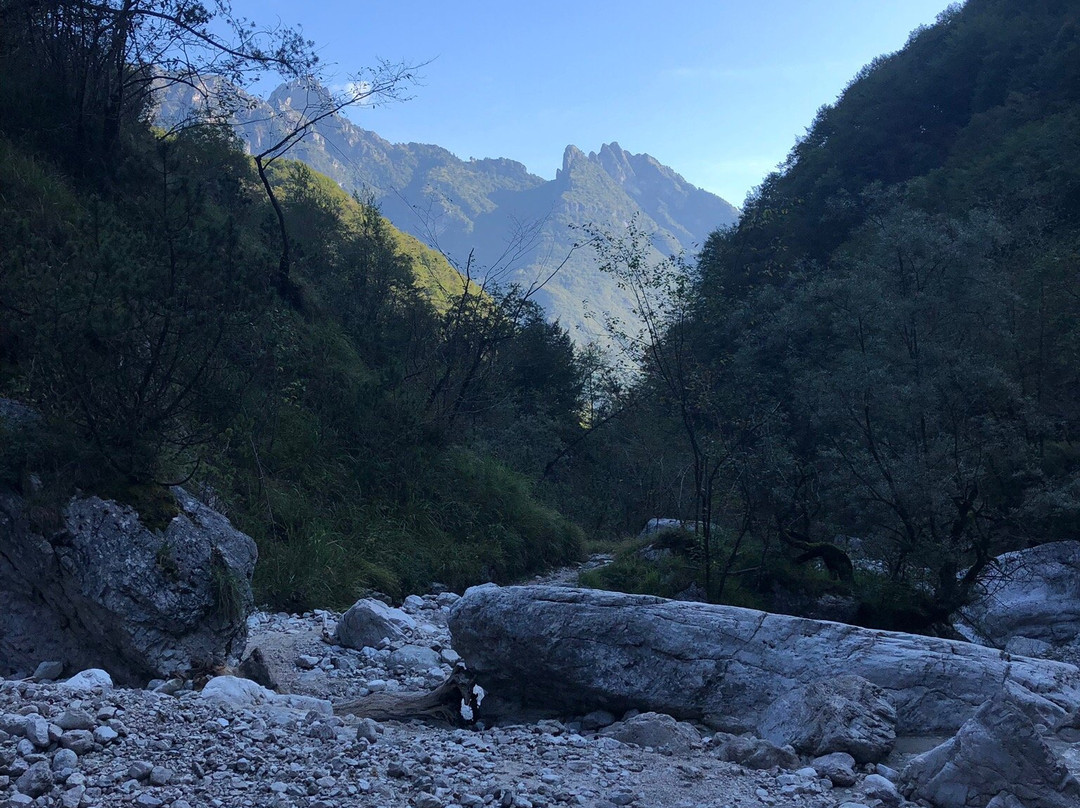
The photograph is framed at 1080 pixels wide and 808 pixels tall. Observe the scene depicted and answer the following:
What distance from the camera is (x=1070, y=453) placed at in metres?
11.1

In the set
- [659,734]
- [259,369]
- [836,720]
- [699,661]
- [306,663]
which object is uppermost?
[259,369]

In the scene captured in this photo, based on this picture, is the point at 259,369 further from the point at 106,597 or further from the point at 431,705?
the point at 431,705

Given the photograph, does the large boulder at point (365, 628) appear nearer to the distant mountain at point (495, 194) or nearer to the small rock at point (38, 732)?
the small rock at point (38, 732)

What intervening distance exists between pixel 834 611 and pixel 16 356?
8414mm

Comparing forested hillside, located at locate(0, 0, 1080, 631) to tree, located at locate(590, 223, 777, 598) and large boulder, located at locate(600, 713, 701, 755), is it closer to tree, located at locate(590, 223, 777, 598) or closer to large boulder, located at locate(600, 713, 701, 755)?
tree, located at locate(590, 223, 777, 598)

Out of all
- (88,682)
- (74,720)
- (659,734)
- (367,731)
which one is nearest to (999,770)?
(659,734)

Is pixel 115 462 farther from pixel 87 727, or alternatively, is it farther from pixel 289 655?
pixel 87 727

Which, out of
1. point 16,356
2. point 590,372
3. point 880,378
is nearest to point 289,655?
point 16,356

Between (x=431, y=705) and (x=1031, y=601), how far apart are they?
8.10m

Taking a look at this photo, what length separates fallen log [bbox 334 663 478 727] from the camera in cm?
496

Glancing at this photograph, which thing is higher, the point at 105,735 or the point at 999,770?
the point at 999,770

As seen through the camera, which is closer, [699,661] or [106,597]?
[699,661]

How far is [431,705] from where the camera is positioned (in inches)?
200

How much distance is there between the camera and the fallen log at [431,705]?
4.96m
